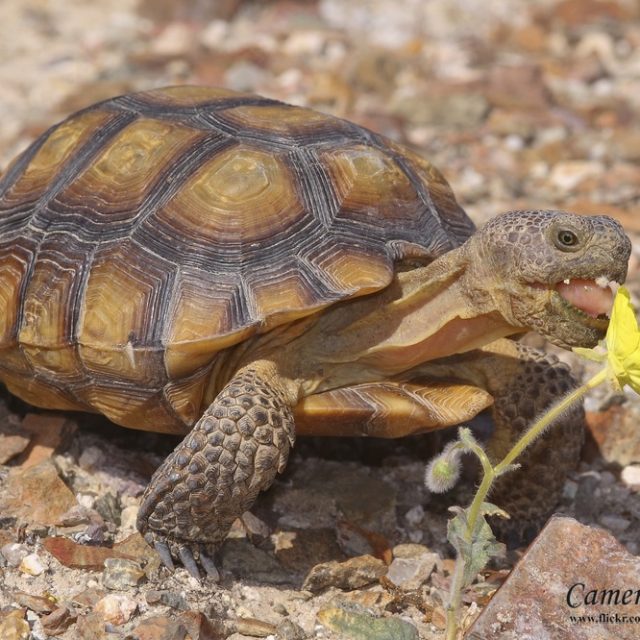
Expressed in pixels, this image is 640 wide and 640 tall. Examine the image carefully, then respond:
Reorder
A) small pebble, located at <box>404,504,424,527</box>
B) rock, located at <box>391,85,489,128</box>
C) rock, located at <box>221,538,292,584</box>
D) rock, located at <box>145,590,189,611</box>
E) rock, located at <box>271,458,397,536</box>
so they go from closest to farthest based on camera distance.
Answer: rock, located at <box>145,590,189,611</box> < rock, located at <box>221,538,292,584</box> < rock, located at <box>271,458,397,536</box> < small pebble, located at <box>404,504,424,527</box> < rock, located at <box>391,85,489,128</box>

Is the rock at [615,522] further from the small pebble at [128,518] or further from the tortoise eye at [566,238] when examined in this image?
the small pebble at [128,518]

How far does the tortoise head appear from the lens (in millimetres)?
3416

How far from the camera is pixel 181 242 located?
381cm

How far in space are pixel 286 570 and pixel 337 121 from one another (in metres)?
1.91

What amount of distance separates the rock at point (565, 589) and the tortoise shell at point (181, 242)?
1120 millimetres

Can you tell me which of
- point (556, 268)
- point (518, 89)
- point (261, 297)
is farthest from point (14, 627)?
point (518, 89)

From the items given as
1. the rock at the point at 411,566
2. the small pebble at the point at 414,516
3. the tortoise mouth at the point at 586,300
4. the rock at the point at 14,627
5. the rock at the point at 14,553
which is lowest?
the rock at the point at 14,627

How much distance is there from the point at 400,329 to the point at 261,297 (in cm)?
60

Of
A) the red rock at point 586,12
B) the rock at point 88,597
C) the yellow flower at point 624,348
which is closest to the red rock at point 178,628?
the rock at point 88,597

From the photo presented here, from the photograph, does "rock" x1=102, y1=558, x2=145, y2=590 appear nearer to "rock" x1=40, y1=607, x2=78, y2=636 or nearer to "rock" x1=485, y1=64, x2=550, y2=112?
"rock" x1=40, y1=607, x2=78, y2=636

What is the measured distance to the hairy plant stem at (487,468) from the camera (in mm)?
2871

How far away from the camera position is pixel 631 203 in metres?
6.60

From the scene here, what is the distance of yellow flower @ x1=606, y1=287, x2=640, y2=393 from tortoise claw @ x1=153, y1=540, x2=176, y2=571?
1.72 meters

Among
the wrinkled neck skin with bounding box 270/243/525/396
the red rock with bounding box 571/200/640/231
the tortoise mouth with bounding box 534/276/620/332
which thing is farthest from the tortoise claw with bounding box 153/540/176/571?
the red rock with bounding box 571/200/640/231
